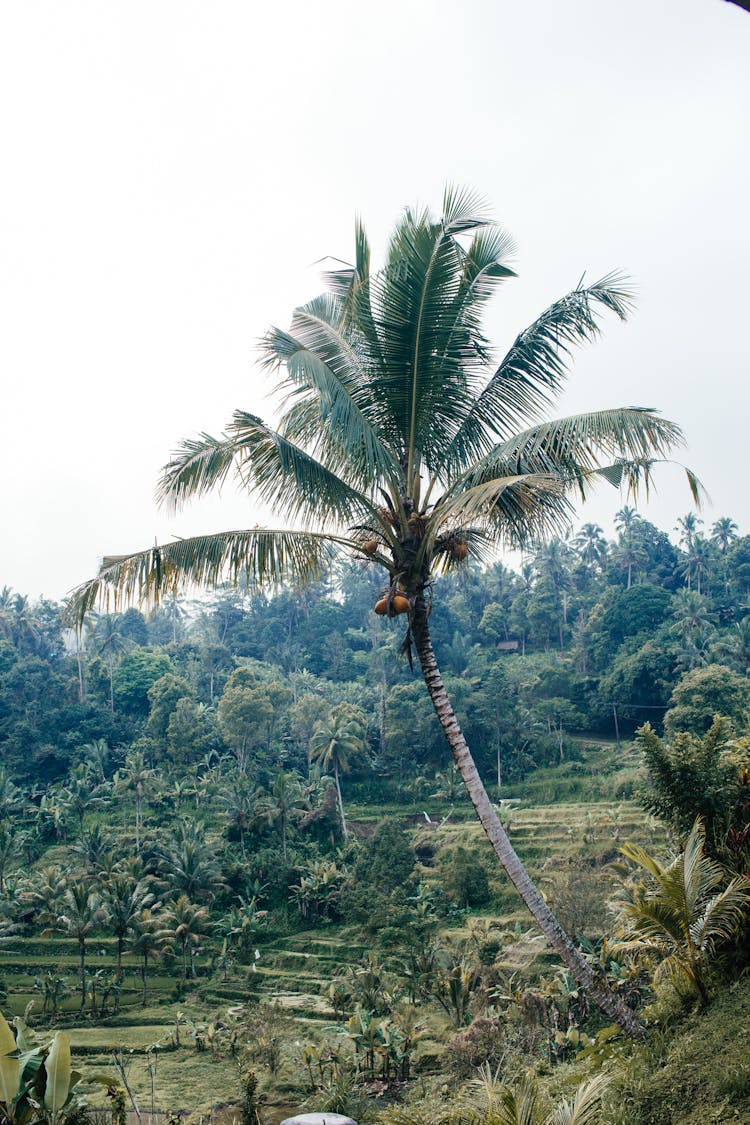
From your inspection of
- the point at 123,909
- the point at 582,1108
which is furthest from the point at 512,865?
the point at 123,909

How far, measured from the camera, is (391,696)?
3494 centimetres

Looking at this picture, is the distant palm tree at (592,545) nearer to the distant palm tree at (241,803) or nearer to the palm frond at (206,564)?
the distant palm tree at (241,803)

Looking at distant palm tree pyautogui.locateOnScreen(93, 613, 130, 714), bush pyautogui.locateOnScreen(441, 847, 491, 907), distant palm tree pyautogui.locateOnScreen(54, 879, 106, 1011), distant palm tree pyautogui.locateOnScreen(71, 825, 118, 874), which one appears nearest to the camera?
distant palm tree pyautogui.locateOnScreen(54, 879, 106, 1011)

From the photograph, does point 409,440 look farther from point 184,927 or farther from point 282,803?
point 282,803

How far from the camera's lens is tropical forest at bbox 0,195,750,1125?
4852 millimetres

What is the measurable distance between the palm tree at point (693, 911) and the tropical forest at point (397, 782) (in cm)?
2

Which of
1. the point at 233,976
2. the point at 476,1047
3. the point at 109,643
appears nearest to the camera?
the point at 476,1047

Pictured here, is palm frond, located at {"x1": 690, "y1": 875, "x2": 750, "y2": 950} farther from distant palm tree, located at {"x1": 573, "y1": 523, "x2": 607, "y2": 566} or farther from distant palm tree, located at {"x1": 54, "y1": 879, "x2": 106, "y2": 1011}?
distant palm tree, located at {"x1": 573, "y1": 523, "x2": 607, "y2": 566}

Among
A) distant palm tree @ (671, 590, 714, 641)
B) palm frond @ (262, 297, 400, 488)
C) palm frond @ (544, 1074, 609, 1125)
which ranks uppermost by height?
distant palm tree @ (671, 590, 714, 641)

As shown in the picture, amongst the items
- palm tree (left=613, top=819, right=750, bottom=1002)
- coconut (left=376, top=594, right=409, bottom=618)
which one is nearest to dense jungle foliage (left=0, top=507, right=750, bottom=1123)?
palm tree (left=613, top=819, right=750, bottom=1002)

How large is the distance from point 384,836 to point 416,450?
21.7 m

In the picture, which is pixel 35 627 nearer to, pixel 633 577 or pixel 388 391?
pixel 633 577

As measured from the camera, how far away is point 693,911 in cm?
484

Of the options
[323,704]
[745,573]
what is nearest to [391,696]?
[323,704]
